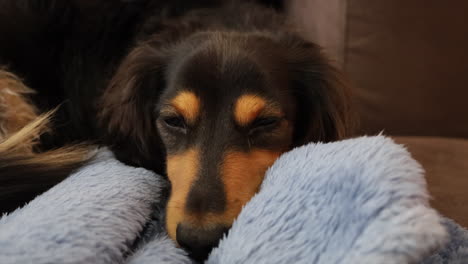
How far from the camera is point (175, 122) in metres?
1.00

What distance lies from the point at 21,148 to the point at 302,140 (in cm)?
59

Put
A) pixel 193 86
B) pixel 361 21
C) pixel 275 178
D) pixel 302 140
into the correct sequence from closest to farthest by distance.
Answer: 1. pixel 275 178
2. pixel 193 86
3. pixel 302 140
4. pixel 361 21

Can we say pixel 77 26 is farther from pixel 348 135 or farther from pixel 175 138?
pixel 348 135

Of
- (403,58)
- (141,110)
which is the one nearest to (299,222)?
(141,110)

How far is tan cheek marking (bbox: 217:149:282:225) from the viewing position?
0.79 metres

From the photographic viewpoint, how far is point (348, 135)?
1.12 m

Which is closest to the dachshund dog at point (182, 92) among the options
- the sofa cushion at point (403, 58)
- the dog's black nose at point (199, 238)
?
the dog's black nose at point (199, 238)

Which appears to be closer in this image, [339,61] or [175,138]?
[175,138]

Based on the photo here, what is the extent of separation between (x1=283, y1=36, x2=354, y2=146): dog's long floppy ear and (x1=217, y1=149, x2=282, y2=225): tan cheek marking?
19 cm

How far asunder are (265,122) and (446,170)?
0.63 m

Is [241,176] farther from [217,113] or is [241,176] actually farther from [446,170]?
[446,170]

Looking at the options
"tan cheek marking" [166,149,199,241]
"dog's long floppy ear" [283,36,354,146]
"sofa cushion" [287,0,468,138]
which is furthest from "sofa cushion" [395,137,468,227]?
"tan cheek marking" [166,149,199,241]

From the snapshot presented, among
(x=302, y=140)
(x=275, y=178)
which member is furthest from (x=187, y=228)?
(x=302, y=140)

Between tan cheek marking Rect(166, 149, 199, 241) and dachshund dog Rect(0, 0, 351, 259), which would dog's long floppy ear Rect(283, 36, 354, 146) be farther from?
tan cheek marking Rect(166, 149, 199, 241)
